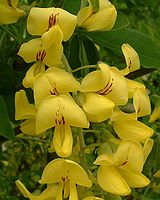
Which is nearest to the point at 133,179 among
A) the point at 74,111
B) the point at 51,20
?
the point at 74,111

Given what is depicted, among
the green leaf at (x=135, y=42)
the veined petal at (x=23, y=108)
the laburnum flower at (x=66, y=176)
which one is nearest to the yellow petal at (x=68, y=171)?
the laburnum flower at (x=66, y=176)

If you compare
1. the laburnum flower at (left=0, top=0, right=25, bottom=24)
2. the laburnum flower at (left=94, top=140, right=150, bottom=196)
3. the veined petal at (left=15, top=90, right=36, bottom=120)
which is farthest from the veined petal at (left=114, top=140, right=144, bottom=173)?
the laburnum flower at (left=0, top=0, right=25, bottom=24)

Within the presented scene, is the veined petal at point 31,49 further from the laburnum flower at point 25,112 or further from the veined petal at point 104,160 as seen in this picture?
the veined petal at point 104,160

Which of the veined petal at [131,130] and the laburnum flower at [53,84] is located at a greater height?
the laburnum flower at [53,84]

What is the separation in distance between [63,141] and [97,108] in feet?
0.20

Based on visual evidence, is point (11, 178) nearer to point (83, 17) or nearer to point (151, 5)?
point (151, 5)

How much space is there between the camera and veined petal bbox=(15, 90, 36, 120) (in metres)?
0.89

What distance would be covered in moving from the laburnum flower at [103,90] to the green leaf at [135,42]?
24 centimetres

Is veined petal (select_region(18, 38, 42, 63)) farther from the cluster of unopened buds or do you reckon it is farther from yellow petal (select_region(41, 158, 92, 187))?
yellow petal (select_region(41, 158, 92, 187))

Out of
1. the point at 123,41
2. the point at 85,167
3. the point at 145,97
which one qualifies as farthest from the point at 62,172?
the point at 123,41

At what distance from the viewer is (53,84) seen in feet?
2.66

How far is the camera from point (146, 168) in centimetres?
104

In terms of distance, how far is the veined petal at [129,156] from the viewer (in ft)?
2.69

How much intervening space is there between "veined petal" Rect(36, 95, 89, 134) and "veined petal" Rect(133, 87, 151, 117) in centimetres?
10
